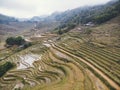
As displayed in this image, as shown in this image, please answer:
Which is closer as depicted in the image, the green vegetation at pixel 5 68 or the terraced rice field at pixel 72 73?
the terraced rice field at pixel 72 73

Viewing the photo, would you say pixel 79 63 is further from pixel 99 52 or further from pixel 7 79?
A: pixel 7 79

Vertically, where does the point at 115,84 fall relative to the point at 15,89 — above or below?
above

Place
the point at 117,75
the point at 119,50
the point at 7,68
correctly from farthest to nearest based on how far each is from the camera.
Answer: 1. the point at 7,68
2. the point at 119,50
3. the point at 117,75

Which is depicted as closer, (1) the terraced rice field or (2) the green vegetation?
(1) the terraced rice field

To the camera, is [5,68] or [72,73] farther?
[5,68]

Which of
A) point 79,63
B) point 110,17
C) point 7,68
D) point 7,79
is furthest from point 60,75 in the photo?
point 110,17

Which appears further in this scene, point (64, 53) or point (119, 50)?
point (64, 53)

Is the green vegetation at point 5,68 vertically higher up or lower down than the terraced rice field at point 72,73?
lower down

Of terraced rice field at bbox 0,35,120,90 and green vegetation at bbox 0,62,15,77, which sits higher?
terraced rice field at bbox 0,35,120,90
